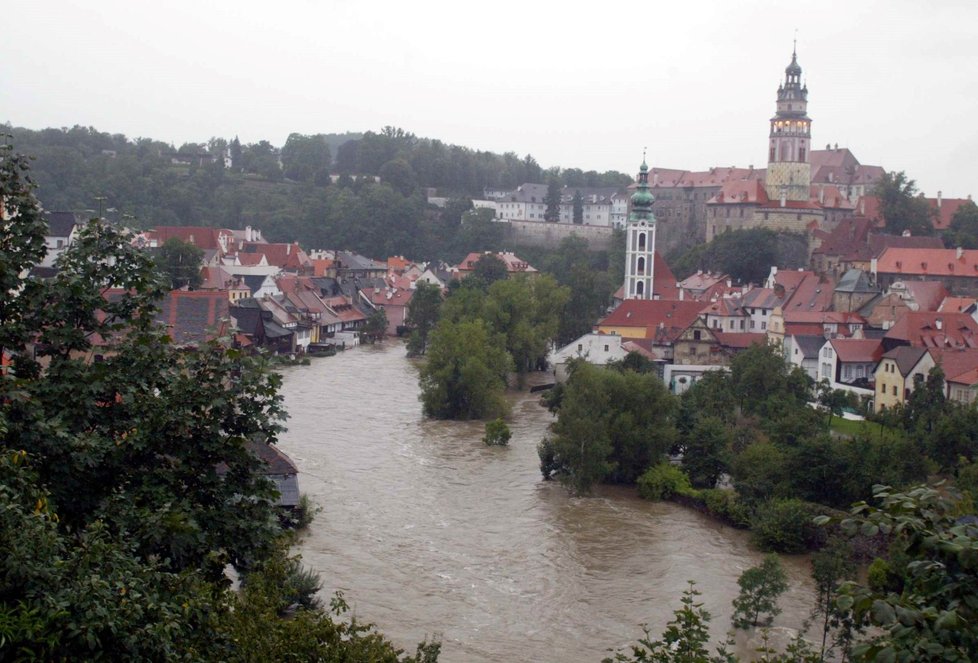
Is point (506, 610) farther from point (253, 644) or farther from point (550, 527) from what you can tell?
point (253, 644)

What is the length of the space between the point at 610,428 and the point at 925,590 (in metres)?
16.9

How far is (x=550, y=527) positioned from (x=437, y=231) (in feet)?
173

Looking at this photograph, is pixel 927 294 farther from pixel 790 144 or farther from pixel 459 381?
pixel 790 144

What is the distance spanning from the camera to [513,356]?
1289 inches

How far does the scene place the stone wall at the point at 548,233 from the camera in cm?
6556

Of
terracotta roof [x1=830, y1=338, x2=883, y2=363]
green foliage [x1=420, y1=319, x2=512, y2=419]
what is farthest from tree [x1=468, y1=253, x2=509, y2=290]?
green foliage [x1=420, y1=319, x2=512, y2=419]

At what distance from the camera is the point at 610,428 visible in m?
20.3

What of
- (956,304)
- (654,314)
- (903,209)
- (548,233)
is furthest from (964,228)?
(548,233)

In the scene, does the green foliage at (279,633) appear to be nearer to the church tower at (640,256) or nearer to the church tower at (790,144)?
the church tower at (640,256)

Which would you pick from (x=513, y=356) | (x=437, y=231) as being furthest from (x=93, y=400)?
(x=437, y=231)

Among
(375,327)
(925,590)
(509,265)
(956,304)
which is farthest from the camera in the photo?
(509,265)

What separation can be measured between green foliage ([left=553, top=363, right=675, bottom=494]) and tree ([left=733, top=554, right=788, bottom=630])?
5.88 m

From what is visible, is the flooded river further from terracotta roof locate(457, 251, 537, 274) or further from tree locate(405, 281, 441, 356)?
terracotta roof locate(457, 251, 537, 274)

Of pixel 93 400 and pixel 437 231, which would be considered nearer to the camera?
pixel 93 400
